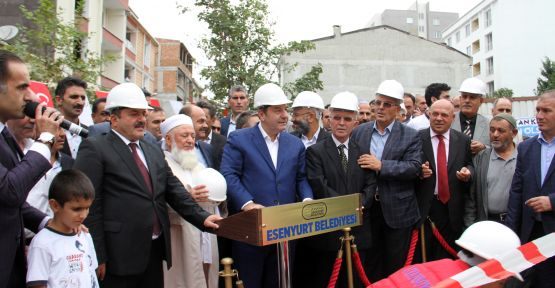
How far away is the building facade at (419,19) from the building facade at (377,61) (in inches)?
2035

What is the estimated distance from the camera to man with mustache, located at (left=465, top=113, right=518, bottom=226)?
4.73 meters

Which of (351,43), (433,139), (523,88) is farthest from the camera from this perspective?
(523,88)

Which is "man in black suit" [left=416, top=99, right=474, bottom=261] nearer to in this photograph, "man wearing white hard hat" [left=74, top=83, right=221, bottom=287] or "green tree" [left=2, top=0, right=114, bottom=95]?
"man wearing white hard hat" [left=74, top=83, right=221, bottom=287]

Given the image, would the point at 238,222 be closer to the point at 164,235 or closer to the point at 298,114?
the point at 164,235

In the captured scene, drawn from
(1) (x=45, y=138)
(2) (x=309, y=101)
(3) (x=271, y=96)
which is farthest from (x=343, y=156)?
(1) (x=45, y=138)

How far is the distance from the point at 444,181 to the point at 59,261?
372 cm

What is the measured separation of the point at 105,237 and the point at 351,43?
93.5ft

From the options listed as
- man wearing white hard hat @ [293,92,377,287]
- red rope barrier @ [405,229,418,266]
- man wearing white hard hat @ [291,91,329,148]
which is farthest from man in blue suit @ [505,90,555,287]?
man wearing white hard hat @ [291,91,329,148]

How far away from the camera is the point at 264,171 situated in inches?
161

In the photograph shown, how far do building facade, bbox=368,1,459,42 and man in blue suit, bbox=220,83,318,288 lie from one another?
264 ft

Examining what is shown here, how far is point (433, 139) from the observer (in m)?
5.10

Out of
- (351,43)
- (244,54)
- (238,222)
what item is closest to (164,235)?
(238,222)

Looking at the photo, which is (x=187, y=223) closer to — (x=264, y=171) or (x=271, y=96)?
(x=264, y=171)

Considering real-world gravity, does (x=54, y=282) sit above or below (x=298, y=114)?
below
